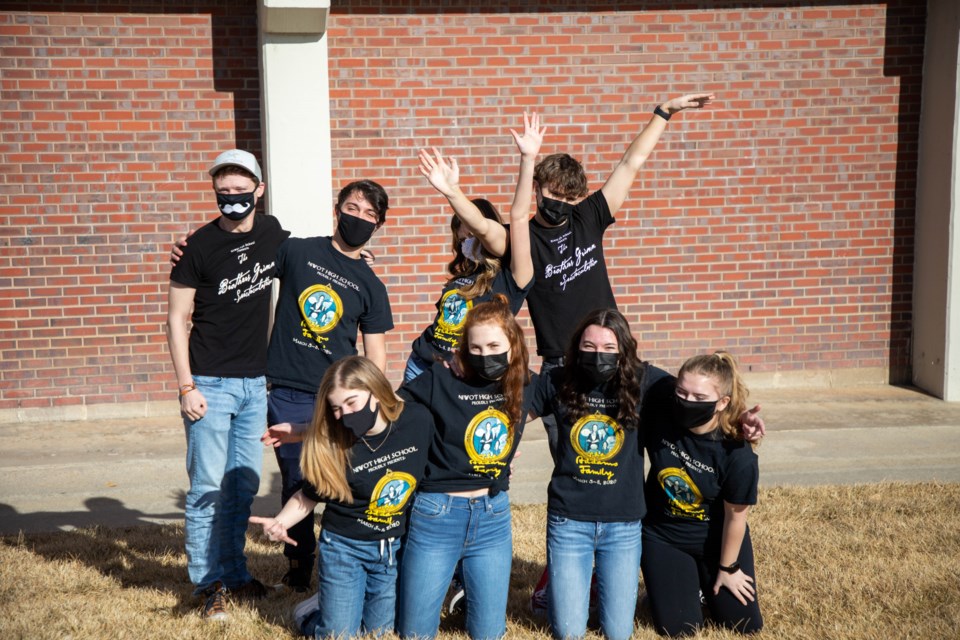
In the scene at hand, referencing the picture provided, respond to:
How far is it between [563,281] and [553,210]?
34cm

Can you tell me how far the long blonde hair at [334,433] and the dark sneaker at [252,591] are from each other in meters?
0.94

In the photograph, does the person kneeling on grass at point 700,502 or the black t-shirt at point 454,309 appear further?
the black t-shirt at point 454,309

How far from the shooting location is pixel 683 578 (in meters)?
4.44

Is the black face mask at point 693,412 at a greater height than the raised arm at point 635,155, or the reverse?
the raised arm at point 635,155

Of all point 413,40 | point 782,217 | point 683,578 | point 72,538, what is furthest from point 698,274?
point 72,538

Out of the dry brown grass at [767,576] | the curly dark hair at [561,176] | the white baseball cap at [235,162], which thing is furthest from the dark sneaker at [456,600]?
the white baseball cap at [235,162]

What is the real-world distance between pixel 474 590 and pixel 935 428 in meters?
4.93

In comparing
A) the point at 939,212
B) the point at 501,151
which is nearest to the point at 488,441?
the point at 501,151

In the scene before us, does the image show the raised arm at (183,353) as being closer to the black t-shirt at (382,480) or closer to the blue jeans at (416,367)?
the black t-shirt at (382,480)

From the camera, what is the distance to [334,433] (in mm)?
4168

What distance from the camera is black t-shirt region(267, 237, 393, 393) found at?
4703mm

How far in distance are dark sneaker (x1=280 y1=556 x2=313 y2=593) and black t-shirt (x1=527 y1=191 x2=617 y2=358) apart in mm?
1537

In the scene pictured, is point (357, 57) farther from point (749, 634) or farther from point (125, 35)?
point (749, 634)

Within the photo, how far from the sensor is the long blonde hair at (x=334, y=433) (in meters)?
4.07
